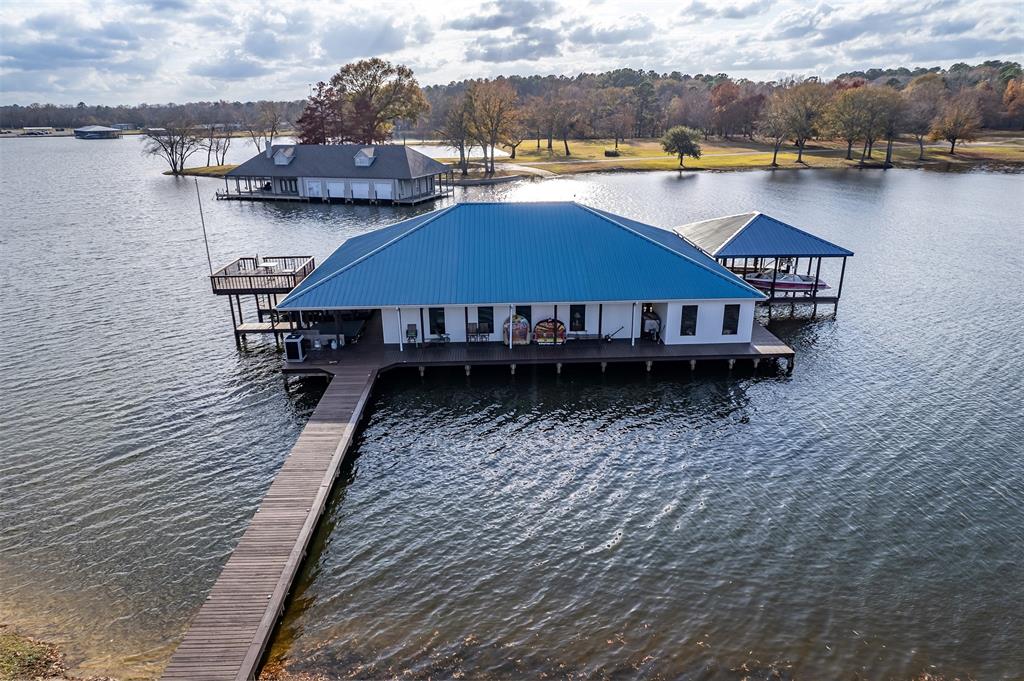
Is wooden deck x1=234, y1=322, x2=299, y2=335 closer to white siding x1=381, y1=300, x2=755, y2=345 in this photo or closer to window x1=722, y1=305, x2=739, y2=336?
white siding x1=381, y1=300, x2=755, y2=345

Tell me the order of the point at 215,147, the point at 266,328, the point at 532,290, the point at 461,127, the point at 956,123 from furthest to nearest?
the point at 215,147 → the point at 956,123 → the point at 461,127 → the point at 266,328 → the point at 532,290

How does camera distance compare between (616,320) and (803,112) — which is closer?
(616,320)

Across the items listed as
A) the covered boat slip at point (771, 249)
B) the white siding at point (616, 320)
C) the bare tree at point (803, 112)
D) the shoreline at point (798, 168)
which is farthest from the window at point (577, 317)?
the bare tree at point (803, 112)

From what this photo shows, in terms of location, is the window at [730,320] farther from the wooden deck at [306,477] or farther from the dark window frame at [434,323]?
the dark window frame at [434,323]

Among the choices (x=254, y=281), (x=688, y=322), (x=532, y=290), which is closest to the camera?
(x=532, y=290)

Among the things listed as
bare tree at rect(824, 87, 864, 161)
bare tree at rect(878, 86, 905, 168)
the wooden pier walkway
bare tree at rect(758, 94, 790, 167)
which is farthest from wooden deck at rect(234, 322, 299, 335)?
bare tree at rect(824, 87, 864, 161)

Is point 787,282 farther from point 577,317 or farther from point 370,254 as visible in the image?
point 370,254

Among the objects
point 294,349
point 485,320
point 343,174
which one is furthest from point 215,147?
point 485,320
